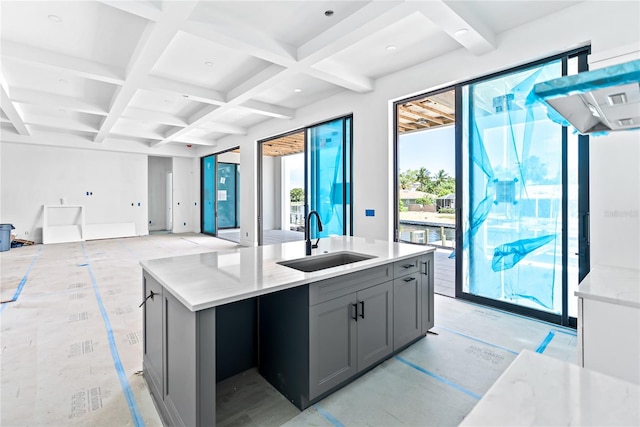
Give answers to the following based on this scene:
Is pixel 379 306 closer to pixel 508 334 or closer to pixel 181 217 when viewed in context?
pixel 508 334

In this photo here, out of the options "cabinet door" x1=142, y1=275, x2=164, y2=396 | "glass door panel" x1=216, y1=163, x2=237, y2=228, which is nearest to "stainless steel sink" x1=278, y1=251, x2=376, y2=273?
"cabinet door" x1=142, y1=275, x2=164, y2=396

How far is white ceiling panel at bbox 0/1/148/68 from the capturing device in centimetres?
300

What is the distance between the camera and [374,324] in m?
2.31

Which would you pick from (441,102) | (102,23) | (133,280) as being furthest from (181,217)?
(441,102)

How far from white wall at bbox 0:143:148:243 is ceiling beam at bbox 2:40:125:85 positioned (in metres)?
6.34

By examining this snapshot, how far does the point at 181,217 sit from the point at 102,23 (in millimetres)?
8440

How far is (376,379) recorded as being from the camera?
2240 mm

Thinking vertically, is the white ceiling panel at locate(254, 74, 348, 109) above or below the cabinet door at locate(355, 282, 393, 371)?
above

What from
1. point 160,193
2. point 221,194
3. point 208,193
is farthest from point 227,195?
point 160,193

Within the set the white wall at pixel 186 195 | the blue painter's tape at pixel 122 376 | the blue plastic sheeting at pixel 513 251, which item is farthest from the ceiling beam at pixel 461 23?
the white wall at pixel 186 195

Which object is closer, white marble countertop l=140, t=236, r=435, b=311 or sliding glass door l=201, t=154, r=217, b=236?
white marble countertop l=140, t=236, r=435, b=311

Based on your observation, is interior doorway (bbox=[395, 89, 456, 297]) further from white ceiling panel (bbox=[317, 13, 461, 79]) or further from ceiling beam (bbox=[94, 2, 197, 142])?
ceiling beam (bbox=[94, 2, 197, 142])

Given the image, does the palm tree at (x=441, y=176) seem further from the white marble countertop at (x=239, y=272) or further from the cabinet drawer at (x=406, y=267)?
the cabinet drawer at (x=406, y=267)

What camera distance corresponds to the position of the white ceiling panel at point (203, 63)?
3.80 metres
